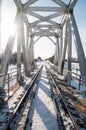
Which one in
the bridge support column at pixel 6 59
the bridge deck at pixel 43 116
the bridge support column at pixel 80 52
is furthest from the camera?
the bridge support column at pixel 80 52

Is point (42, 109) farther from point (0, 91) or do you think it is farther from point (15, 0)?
point (15, 0)

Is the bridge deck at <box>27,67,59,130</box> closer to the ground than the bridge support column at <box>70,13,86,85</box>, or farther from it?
closer to the ground

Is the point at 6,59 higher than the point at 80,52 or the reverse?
the reverse

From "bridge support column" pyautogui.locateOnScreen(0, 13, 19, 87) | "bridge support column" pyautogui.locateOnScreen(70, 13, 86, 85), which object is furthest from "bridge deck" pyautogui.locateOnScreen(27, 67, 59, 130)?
"bridge support column" pyautogui.locateOnScreen(70, 13, 86, 85)

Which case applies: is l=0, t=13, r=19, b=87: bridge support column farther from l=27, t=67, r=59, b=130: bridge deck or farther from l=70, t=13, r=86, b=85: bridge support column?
l=70, t=13, r=86, b=85: bridge support column

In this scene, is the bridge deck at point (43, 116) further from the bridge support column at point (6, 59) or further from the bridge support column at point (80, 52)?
the bridge support column at point (80, 52)

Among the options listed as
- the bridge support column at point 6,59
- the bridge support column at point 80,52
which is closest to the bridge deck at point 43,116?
the bridge support column at point 6,59

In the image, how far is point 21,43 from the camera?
1631cm

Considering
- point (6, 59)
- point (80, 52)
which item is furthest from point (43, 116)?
point (80, 52)

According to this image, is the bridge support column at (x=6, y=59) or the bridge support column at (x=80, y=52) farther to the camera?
the bridge support column at (x=80, y=52)

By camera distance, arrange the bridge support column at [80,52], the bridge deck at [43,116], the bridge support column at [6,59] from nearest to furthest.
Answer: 1. the bridge deck at [43,116]
2. the bridge support column at [6,59]
3. the bridge support column at [80,52]

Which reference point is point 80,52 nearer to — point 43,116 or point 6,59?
point 6,59

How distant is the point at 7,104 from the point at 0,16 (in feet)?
12.3

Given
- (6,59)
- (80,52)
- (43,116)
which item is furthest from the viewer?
(80,52)
